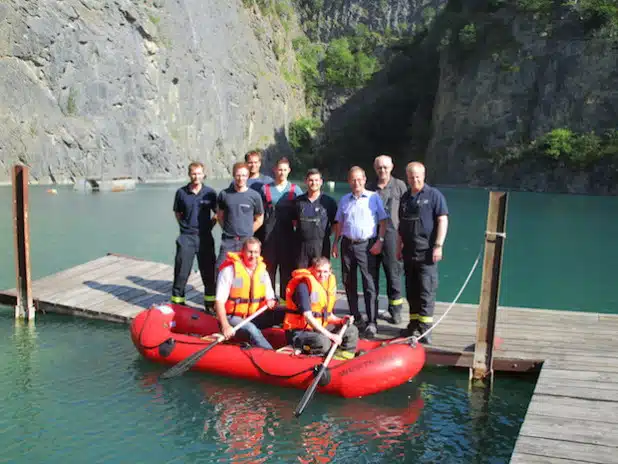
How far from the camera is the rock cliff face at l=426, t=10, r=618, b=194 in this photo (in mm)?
40719

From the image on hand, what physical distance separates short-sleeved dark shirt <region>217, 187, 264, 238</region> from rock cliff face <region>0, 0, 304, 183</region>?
32963 millimetres

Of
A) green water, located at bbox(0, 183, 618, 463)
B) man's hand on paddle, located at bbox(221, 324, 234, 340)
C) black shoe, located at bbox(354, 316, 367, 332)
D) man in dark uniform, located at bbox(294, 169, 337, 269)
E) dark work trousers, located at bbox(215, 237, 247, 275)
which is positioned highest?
man in dark uniform, located at bbox(294, 169, 337, 269)

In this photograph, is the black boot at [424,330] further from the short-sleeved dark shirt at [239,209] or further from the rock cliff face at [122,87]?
the rock cliff face at [122,87]

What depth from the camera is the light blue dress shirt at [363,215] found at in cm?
714

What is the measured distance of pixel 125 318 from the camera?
341 inches

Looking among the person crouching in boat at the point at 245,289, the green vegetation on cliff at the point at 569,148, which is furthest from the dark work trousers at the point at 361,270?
the green vegetation on cliff at the point at 569,148

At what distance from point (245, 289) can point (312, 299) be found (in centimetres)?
85

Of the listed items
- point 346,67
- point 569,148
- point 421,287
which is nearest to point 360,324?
point 421,287

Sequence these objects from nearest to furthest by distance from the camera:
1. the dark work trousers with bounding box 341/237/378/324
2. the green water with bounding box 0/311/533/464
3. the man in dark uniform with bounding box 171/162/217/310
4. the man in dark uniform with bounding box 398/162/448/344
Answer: the green water with bounding box 0/311/533/464 → the man in dark uniform with bounding box 398/162/448/344 → the dark work trousers with bounding box 341/237/378/324 → the man in dark uniform with bounding box 171/162/217/310

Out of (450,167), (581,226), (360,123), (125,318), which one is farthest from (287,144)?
(125,318)

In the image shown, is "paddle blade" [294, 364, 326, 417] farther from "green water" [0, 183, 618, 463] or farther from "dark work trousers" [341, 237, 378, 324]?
"dark work trousers" [341, 237, 378, 324]

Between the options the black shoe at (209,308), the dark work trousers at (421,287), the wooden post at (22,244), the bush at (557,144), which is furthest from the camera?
the bush at (557,144)

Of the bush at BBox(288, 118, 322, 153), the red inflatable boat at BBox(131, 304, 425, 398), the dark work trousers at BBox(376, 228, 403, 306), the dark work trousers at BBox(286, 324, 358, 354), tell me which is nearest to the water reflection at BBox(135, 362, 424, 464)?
the red inflatable boat at BBox(131, 304, 425, 398)

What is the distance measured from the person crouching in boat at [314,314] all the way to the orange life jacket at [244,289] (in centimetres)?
48
